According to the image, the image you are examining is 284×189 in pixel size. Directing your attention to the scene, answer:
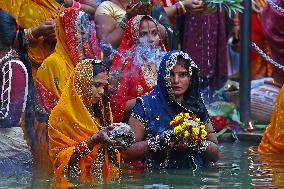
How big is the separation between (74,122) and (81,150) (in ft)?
0.97

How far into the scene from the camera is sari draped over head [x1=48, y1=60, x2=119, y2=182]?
28.8 ft

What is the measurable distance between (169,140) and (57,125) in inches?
38.4

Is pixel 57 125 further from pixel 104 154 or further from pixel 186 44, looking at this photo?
pixel 186 44

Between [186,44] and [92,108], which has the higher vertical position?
[186,44]

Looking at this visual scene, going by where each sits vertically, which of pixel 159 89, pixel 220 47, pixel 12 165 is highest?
pixel 220 47

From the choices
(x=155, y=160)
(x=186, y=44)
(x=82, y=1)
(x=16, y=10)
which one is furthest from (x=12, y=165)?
(x=186, y=44)

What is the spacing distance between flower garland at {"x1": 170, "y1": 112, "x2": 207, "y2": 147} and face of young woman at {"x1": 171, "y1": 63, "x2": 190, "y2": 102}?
309 millimetres

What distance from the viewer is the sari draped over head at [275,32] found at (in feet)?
46.9

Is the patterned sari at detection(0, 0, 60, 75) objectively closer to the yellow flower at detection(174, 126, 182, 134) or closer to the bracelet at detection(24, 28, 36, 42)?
the bracelet at detection(24, 28, 36, 42)

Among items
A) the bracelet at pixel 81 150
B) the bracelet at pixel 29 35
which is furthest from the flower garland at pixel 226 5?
the bracelet at pixel 81 150

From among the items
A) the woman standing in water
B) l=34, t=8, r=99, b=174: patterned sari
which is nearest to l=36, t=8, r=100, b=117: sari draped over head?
l=34, t=8, r=99, b=174: patterned sari

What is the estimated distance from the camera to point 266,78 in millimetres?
14695

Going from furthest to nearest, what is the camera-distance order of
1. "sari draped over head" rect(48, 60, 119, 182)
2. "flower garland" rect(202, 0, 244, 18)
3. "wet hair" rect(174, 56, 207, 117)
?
"flower garland" rect(202, 0, 244, 18), "wet hair" rect(174, 56, 207, 117), "sari draped over head" rect(48, 60, 119, 182)

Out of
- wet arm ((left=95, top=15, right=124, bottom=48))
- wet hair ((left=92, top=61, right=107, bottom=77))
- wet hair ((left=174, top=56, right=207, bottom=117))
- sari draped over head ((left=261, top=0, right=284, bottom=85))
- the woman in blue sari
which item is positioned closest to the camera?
wet hair ((left=92, top=61, right=107, bottom=77))
